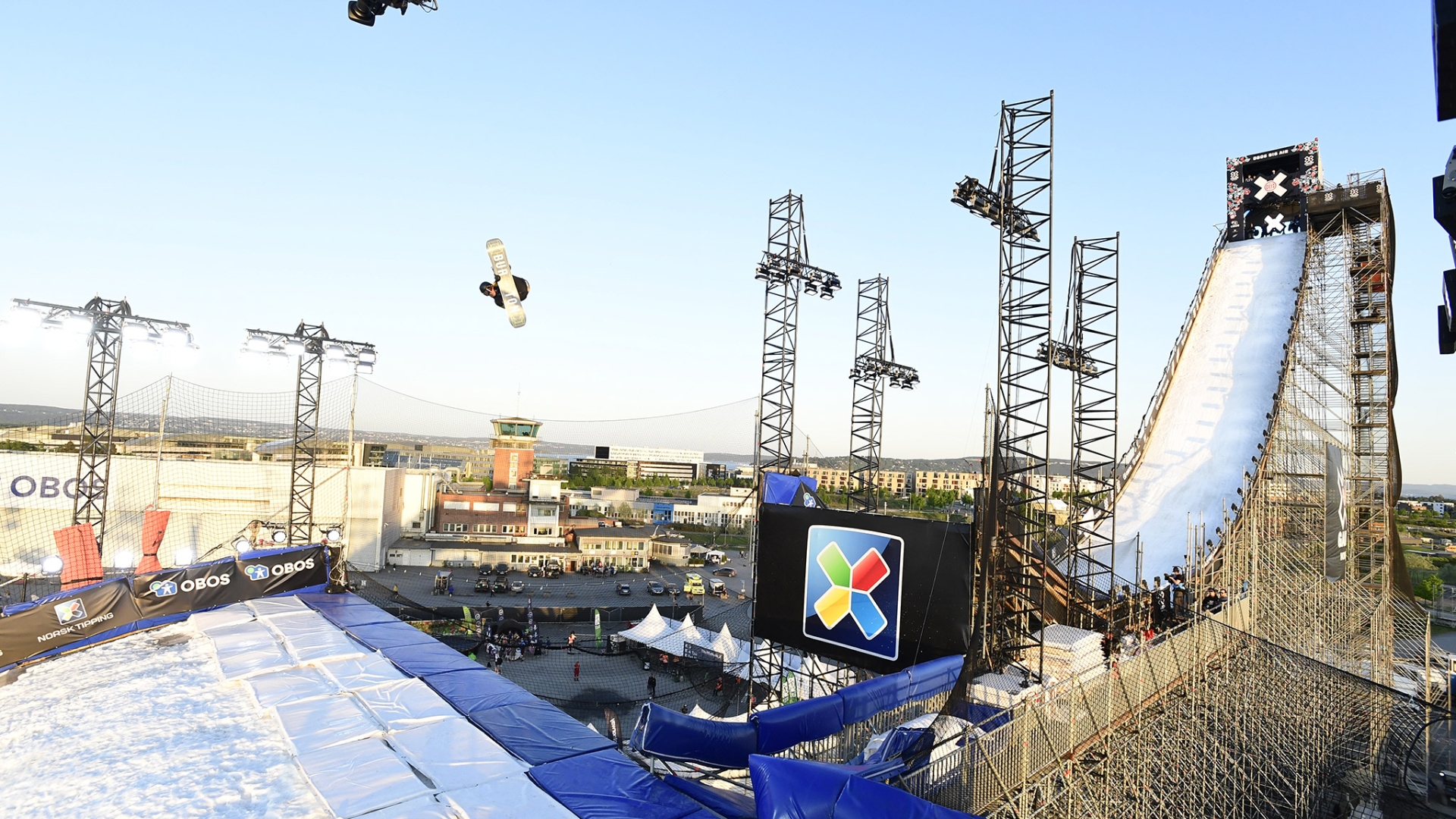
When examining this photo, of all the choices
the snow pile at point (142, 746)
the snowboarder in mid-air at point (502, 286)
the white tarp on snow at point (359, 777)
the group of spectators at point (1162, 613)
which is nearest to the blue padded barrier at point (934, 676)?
the group of spectators at point (1162, 613)

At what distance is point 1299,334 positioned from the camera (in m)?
17.8

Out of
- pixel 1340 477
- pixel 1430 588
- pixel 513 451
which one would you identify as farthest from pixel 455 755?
pixel 513 451

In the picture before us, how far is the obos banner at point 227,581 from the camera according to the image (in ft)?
32.4

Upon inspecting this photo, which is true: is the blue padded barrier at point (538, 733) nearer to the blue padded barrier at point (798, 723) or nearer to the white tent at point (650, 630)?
the blue padded barrier at point (798, 723)

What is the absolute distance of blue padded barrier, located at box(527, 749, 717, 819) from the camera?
4.58 m

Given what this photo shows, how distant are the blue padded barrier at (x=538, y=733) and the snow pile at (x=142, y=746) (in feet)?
4.65

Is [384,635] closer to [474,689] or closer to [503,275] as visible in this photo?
[474,689]

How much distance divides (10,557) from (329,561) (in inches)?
819

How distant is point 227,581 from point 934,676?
35.9 ft

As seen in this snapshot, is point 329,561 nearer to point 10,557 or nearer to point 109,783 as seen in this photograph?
point 109,783

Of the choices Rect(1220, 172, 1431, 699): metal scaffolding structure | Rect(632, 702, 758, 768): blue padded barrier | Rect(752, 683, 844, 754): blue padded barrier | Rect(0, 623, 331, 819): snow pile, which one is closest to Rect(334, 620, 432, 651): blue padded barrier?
Rect(0, 623, 331, 819): snow pile

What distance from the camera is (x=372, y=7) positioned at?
22.4 feet

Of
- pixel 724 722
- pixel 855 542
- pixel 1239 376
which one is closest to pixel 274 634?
pixel 724 722

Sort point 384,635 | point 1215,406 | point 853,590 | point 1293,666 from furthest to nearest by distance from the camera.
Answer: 1. point 1215,406
2. point 1293,666
3. point 384,635
4. point 853,590
